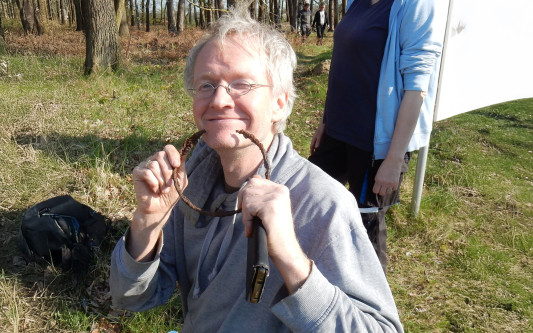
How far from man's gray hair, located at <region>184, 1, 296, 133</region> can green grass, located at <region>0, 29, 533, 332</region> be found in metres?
2.02

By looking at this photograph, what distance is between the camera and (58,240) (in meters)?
3.22

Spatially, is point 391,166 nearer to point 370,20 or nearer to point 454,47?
point 370,20

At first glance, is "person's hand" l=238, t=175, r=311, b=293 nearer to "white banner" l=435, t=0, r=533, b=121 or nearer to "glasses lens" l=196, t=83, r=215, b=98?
"glasses lens" l=196, t=83, r=215, b=98

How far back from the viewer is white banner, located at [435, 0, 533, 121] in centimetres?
384

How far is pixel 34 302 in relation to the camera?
2941 millimetres

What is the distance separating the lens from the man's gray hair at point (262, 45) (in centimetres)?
164

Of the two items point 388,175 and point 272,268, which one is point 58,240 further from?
point 388,175

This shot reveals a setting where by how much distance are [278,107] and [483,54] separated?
3301 millimetres

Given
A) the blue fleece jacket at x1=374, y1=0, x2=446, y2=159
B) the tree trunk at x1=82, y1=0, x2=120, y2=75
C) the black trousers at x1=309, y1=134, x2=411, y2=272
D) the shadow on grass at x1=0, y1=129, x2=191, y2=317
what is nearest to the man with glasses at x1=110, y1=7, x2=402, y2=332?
the blue fleece jacket at x1=374, y1=0, x2=446, y2=159

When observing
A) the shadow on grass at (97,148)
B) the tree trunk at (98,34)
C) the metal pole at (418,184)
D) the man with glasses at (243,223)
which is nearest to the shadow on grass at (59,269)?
the shadow on grass at (97,148)

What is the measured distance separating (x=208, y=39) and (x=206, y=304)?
3.62 feet

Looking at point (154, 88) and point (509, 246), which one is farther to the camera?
point (154, 88)

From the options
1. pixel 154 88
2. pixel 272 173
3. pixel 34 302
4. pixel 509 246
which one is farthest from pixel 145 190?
pixel 154 88

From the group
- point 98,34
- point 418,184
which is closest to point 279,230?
point 418,184
